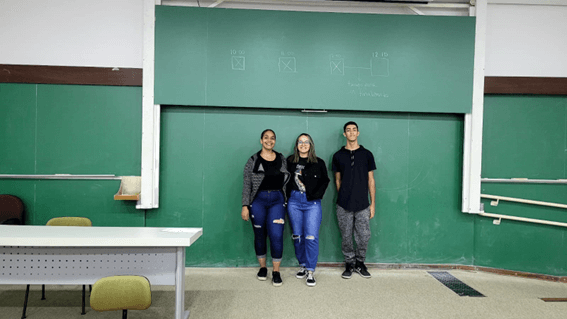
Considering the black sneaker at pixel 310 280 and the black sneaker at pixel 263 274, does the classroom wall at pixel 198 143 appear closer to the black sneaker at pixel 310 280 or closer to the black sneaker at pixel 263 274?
the black sneaker at pixel 263 274

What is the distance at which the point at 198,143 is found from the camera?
3701mm

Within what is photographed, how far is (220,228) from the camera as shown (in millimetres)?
3715

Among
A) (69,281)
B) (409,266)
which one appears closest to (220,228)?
(69,281)

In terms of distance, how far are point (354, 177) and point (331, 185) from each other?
0.37m

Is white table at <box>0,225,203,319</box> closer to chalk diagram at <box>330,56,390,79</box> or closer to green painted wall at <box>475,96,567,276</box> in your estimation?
chalk diagram at <box>330,56,390,79</box>

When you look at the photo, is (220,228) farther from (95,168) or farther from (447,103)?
(447,103)

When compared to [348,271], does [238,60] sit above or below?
above

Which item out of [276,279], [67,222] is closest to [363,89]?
[276,279]

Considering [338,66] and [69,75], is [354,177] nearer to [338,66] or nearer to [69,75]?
[338,66]

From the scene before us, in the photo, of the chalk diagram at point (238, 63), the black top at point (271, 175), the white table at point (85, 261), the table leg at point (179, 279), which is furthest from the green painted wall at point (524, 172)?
the white table at point (85, 261)

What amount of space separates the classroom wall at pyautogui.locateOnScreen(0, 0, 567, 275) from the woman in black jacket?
0.43 m

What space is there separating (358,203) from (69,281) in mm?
2660

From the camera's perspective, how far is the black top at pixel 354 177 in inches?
135

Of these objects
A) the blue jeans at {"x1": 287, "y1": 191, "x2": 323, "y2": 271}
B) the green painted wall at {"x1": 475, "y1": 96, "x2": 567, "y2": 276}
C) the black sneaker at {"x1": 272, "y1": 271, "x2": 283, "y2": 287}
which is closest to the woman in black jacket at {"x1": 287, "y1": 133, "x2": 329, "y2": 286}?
the blue jeans at {"x1": 287, "y1": 191, "x2": 323, "y2": 271}
